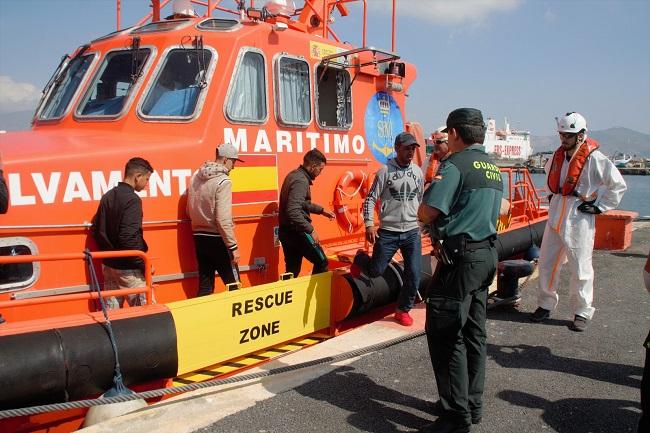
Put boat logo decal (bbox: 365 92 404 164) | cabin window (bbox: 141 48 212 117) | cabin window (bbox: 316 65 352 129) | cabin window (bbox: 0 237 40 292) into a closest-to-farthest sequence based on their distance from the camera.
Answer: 1. cabin window (bbox: 0 237 40 292)
2. cabin window (bbox: 141 48 212 117)
3. cabin window (bbox: 316 65 352 129)
4. boat logo decal (bbox: 365 92 404 164)

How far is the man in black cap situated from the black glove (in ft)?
5.14

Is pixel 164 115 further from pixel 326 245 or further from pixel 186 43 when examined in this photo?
A: pixel 326 245

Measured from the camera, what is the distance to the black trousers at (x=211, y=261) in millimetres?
4457

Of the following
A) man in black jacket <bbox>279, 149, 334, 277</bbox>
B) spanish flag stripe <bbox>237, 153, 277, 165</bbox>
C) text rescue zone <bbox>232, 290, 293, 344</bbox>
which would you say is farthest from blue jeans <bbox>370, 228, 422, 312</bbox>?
spanish flag stripe <bbox>237, 153, 277, 165</bbox>

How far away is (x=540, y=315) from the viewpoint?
5.29m

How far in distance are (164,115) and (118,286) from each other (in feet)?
5.07

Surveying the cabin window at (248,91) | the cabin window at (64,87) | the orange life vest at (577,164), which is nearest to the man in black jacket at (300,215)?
the cabin window at (248,91)

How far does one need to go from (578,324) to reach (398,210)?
2.02 m

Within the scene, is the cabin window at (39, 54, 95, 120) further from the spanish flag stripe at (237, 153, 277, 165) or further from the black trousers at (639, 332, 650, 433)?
the black trousers at (639, 332, 650, 433)

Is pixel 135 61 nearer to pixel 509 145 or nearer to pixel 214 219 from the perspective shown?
pixel 214 219

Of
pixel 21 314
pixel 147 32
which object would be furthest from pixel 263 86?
pixel 21 314

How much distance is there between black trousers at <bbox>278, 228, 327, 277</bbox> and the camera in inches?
198

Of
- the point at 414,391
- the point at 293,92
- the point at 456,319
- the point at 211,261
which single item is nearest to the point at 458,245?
the point at 456,319

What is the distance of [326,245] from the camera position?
5.91m
